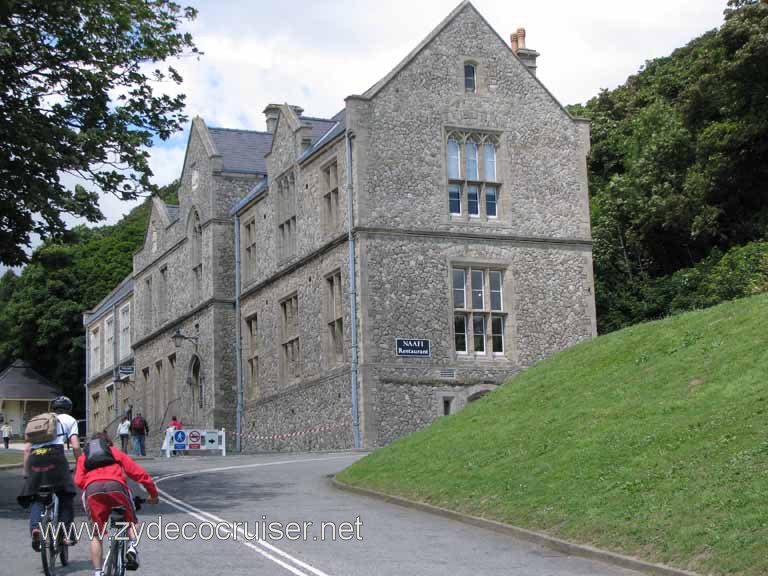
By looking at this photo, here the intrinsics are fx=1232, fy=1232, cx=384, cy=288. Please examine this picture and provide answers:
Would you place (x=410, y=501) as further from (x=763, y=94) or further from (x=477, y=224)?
(x=763, y=94)

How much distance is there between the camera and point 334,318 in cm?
3700

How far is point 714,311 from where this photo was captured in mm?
22438

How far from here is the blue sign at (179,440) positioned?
38.1 metres

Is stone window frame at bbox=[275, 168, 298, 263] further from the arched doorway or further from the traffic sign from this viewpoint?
the arched doorway

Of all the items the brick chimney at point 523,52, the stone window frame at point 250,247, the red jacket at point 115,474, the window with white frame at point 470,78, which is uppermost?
the brick chimney at point 523,52

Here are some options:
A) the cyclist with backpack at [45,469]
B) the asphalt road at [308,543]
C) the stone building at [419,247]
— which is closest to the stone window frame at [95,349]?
the stone building at [419,247]

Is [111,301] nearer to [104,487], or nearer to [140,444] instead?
[140,444]

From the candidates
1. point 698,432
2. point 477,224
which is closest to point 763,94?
point 477,224

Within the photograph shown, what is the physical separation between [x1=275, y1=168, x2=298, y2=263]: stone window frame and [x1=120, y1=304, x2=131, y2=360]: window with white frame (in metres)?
22.0

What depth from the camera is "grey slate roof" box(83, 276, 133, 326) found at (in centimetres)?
6269

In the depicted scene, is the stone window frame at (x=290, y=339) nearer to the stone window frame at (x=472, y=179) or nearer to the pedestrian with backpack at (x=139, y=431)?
the pedestrian with backpack at (x=139, y=431)

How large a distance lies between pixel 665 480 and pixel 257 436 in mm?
28291

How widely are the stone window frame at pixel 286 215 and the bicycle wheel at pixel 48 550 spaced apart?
27397mm

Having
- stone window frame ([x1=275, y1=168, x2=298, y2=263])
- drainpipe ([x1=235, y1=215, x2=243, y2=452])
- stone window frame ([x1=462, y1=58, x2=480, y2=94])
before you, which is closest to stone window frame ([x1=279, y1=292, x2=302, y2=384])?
stone window frame ([x1=275, y1=168, x2=298, y2=263])
